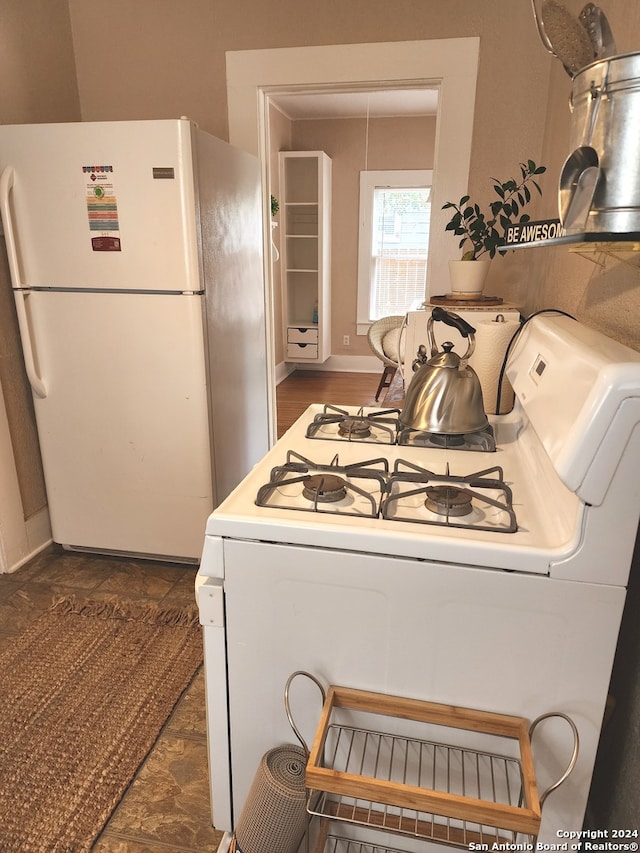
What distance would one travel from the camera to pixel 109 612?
7.25 ft

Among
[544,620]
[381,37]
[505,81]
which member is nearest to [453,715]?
[544,620]

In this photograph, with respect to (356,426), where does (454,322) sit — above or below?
above

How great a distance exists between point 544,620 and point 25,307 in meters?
2.14

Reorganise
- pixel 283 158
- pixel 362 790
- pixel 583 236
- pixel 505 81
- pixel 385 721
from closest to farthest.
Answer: pixel 583 236, pixel 362 790, pixel 385 721, pixel 505 81, pixel 283 158

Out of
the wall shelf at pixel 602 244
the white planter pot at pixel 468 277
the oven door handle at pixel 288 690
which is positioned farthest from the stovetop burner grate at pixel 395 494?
the white planter pot at pixel 468 277

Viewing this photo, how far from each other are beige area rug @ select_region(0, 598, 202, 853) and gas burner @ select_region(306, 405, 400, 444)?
97 cm

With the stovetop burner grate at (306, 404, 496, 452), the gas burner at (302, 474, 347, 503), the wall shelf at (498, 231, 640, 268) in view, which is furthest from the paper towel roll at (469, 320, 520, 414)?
Result: the gas burner at (302, 474, 347, 503)

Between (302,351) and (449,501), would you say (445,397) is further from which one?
(302,351)

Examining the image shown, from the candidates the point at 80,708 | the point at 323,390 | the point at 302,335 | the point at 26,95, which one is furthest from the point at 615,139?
the point at 302,335

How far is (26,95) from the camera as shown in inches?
97.3

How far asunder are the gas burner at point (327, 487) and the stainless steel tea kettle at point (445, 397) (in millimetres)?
164

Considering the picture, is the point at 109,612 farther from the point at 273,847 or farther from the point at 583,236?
the point at 583,236

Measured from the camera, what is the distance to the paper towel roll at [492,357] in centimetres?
170

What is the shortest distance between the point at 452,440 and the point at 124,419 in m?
1.45
